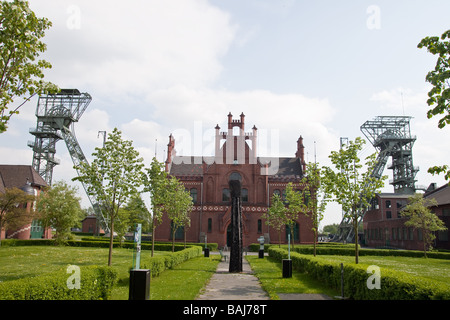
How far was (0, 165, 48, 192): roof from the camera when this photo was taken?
171 ft

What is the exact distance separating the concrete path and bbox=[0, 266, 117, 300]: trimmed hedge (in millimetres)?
3540

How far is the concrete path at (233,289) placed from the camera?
1292cm

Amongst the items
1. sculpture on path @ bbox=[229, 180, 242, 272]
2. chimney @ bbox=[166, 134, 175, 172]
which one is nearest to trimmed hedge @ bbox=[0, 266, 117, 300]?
sculpture on path @ bbox=[229, 180, 242, 272]

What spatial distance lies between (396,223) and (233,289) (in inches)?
1966

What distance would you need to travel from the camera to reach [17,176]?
53.4 m

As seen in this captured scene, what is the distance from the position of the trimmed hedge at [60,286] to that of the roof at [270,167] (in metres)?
41.0

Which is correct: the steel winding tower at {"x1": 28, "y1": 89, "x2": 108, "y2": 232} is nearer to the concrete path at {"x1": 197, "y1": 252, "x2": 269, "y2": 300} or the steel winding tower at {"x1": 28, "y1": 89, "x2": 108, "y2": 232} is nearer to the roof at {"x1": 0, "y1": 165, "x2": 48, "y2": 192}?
the roof at {"x1": 0, "y1": 165, "x2": 48, "y2": 192}

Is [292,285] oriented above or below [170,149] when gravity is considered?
below

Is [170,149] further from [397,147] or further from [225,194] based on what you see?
[397,147]

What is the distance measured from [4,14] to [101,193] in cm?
975

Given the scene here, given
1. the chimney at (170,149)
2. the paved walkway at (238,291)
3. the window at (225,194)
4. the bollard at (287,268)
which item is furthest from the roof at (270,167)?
the paved walkway at (238,291)

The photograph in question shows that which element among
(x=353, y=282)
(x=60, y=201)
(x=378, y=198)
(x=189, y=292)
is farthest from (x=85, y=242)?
(x=378, y=198)

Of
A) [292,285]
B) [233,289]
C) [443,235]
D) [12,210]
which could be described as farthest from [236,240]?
[443,235]

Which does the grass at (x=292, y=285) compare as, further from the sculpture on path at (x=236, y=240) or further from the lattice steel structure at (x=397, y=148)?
the lattice steel structure at (x=397, y=148)
